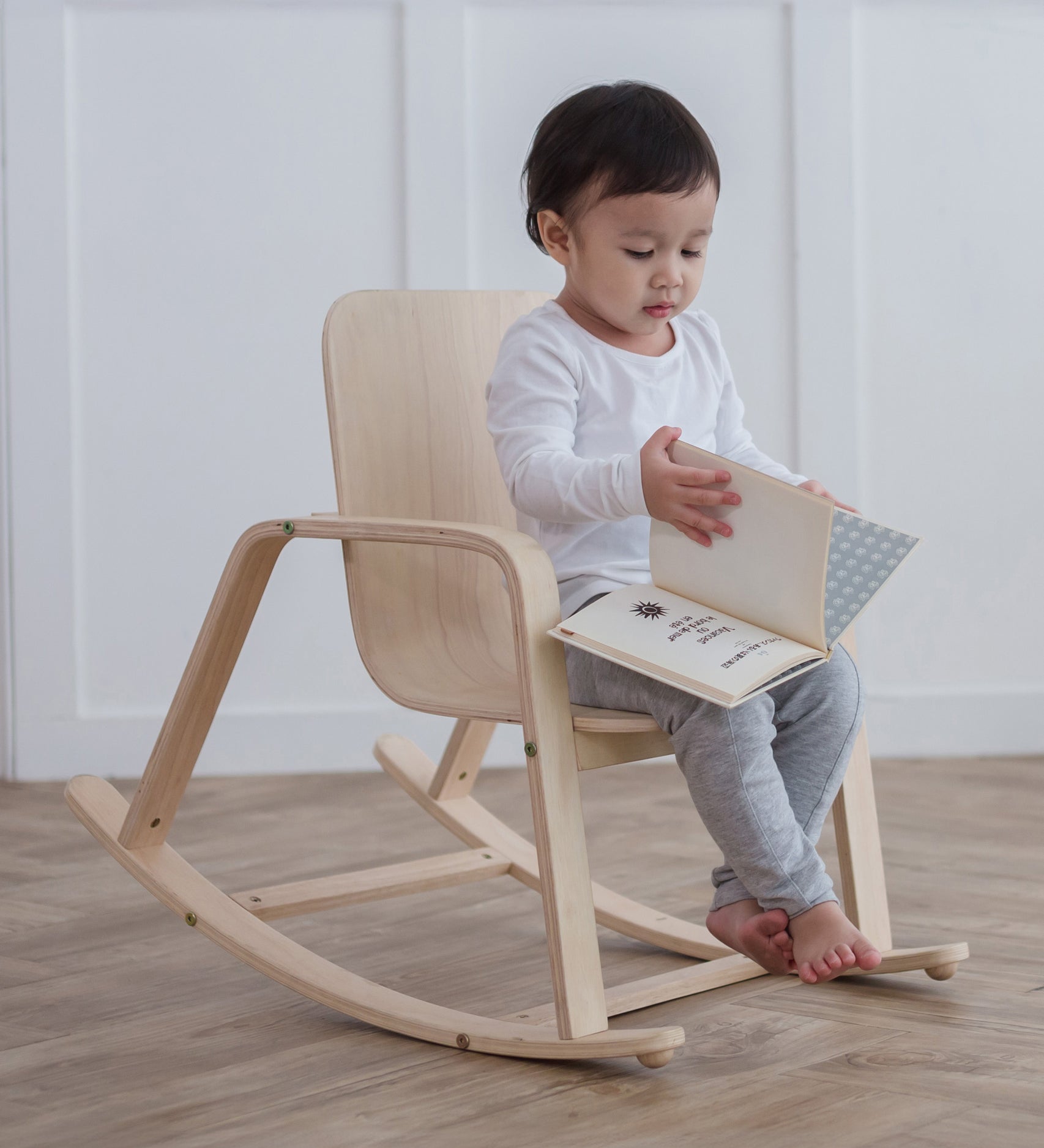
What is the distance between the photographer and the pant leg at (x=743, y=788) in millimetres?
981

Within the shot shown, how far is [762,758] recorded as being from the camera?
99cm

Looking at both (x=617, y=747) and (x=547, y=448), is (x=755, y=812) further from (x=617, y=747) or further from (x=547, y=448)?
(x=547, y=448)

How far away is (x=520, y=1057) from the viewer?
986 mm

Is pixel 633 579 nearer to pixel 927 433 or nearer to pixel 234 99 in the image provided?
pixel 927 433

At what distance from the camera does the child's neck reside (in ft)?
4.02

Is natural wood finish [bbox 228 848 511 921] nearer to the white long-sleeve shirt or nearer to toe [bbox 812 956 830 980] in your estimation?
the white long-sleeve shirt

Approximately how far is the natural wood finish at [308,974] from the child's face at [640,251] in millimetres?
575

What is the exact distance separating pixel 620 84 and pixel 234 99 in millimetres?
1183

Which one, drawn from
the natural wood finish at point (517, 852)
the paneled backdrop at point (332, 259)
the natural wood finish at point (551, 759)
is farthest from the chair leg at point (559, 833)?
the paneled backdrop at point (332, 259)

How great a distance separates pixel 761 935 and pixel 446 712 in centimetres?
28

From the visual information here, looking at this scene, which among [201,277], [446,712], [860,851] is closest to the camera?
[446,712]

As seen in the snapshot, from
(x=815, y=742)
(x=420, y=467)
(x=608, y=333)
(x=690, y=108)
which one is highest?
(x=690, y=108)

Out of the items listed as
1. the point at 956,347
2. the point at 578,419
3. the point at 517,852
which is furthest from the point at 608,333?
the point at 956,347

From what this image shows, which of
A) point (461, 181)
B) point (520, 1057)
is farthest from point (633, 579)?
point (461, 181)
